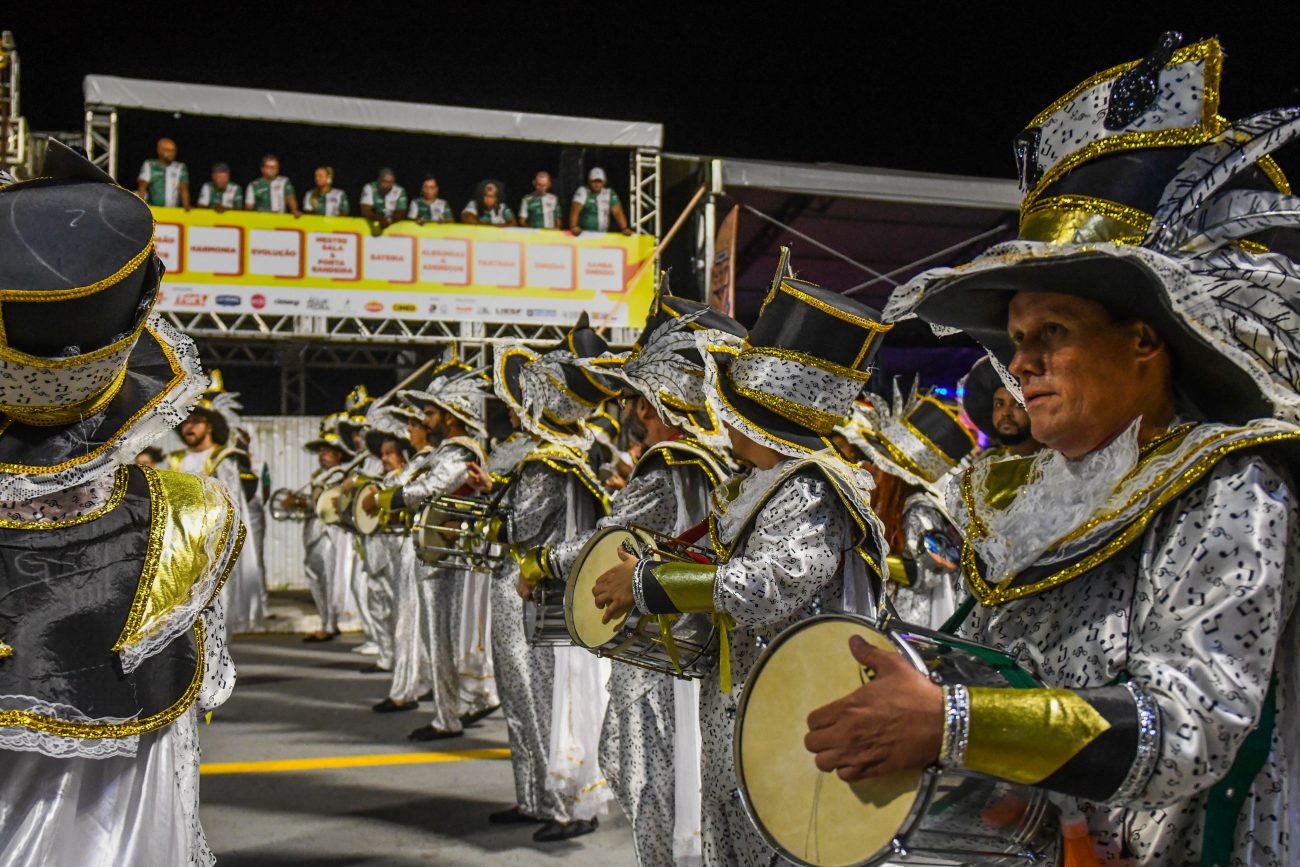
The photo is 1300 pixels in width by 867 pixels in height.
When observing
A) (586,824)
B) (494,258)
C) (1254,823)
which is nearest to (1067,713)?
(1254,823)

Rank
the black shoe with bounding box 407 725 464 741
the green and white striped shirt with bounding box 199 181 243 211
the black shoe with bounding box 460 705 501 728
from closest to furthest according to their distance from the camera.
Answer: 1. the black shoe with bounding box 407 725 464 741
2. the black shoe with bounding box 460 705 501 728
3. the green and white striped shirt with bounding box 199 181 243 211

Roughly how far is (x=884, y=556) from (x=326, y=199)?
11.4 m

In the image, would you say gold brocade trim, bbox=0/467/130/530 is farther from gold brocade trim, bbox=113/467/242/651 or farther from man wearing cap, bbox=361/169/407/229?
man wearing cap, bbox=361/169/407/229

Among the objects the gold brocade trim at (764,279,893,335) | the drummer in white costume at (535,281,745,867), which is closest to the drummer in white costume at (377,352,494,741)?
the drummer in white costume at (535,281,745,867)

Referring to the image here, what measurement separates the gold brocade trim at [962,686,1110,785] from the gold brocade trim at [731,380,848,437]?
6.27 feet

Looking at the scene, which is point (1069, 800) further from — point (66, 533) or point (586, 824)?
point (586, 824)

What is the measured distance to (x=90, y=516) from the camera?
8.30 ft

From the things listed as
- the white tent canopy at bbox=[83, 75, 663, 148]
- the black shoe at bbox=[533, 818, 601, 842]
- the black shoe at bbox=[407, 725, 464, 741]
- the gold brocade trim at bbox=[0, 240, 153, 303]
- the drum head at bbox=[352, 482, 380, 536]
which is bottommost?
the black shoe at bbox=[407, 725, 464, 741]

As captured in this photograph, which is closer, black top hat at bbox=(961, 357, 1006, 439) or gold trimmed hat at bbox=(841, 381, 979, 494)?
black top hat at bbox=(961, 357, 1006, 439)

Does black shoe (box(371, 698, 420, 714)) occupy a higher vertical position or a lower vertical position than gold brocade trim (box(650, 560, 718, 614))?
lower

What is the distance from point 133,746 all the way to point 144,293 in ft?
3.25

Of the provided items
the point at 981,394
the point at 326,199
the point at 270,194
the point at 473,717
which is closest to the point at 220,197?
the point at 270,194

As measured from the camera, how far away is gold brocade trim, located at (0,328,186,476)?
8.07ft

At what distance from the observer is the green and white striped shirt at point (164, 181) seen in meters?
12.6
